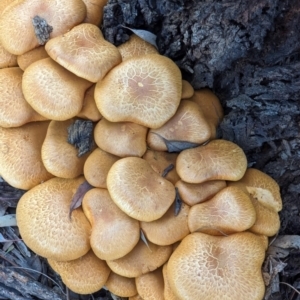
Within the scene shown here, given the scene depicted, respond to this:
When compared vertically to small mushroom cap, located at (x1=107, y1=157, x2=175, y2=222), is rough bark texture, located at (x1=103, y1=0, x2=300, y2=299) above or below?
above

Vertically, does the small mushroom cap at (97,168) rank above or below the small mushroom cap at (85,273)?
above

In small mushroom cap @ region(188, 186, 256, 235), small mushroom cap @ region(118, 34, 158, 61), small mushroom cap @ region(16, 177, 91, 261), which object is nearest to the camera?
Result: small mushroom cap @ region(188, 186, 256, 235)

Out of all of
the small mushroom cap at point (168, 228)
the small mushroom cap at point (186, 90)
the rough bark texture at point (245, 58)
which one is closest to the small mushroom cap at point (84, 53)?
the rough bark texture at point (245, 58)

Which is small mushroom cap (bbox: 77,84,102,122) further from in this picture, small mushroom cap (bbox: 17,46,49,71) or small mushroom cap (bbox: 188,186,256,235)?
small mushroom cap (bbox: 188,186,256,235)

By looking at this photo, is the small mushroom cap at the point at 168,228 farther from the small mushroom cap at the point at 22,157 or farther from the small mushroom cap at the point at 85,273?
the small mushroom cap at the point at 22,157

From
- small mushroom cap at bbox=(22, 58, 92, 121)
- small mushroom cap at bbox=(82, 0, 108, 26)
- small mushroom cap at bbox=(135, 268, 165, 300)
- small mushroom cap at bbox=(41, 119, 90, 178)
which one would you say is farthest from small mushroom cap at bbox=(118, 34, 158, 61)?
small mushroom cap at bbox=(135, 268, 165, 300)

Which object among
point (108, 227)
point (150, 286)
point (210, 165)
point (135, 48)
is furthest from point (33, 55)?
point (150, 286)
